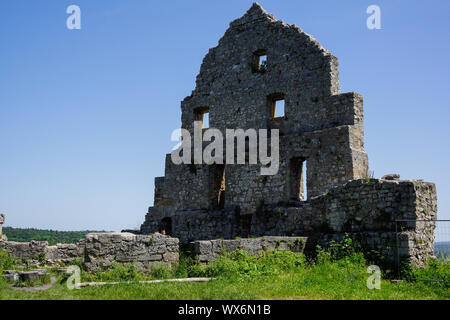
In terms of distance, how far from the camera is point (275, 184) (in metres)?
18.4

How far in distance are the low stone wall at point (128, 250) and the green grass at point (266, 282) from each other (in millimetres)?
240

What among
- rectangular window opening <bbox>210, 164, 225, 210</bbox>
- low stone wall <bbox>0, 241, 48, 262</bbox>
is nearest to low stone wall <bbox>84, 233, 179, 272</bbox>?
low stone wall <bbox>0, 241, 48, 262</bbox>

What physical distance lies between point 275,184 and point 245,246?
6.77 meters

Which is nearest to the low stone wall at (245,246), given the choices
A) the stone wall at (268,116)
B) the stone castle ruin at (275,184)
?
the stone castle ruin at (275,184)

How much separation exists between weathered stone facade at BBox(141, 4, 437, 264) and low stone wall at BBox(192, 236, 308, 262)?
756 mm

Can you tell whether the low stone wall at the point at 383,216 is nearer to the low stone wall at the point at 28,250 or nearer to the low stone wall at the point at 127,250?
the low stone wall at the point at 127,250

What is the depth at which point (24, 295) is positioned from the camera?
25.9 feet

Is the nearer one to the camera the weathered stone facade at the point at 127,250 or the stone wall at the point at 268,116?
the weathered stone facade at the point at 127,250

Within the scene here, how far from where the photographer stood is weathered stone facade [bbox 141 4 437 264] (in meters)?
13.0

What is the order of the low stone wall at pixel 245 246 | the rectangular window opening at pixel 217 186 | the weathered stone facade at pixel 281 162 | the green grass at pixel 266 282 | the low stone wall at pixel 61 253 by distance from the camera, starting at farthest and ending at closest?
1. the rectangular window opening at pixel 217 186
2. the low stone wall at pixel 61 253
3. the weathered stone facade at pixel 281 162
4. the low stone wall at pixel 245 246
5. the green grass at pixel 266 282

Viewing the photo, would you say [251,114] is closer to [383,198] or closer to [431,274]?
[383,198]

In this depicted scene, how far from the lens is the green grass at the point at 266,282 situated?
26.6 feet
